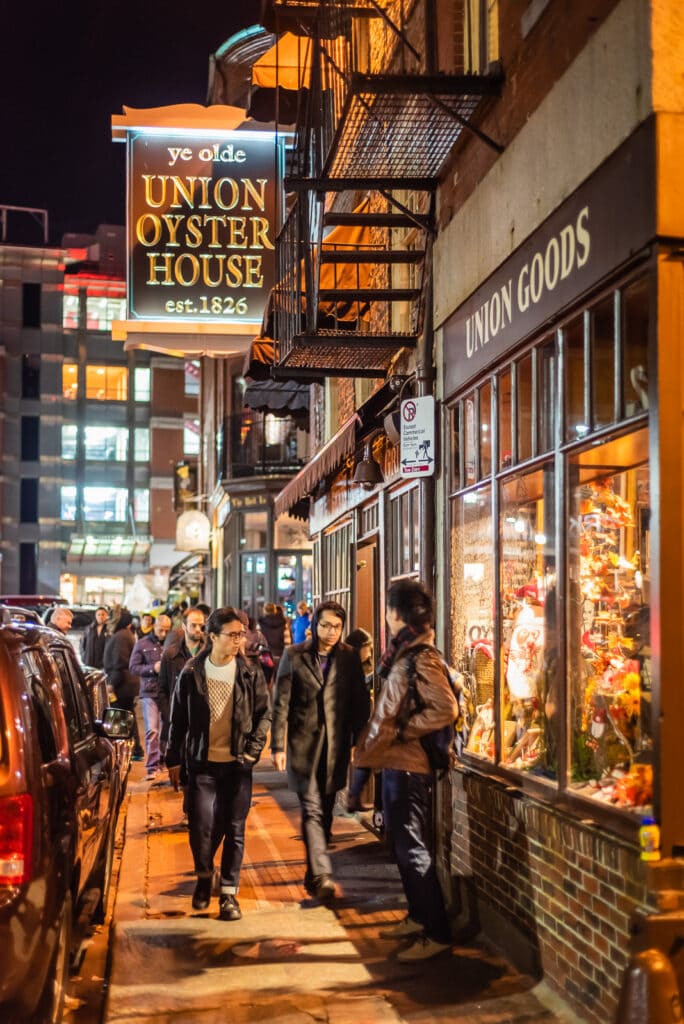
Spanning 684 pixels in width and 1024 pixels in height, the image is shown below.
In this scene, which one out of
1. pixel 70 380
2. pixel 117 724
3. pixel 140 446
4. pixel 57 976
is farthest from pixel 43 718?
pixel 70 380

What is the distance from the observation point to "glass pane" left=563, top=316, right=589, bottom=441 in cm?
634

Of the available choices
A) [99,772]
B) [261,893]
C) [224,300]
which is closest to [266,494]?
[224,300]

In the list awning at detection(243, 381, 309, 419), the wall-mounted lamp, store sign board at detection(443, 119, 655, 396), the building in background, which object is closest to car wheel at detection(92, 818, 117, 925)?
store sign board at detection(443, 119, 655, 396)

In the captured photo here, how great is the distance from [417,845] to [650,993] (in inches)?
104

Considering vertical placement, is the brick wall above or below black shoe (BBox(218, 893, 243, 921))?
above

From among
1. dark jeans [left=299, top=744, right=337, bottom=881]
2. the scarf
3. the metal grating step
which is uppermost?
the metal grating step

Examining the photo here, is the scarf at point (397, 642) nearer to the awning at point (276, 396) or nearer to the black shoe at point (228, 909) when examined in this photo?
the black shoe at point (228, 909)

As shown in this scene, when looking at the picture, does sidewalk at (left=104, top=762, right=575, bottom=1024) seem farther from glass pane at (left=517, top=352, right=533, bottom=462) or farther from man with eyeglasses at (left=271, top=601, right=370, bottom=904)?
glass pane at (left=517, top=352, right=533, bottom=462)

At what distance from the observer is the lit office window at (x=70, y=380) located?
62.5 m

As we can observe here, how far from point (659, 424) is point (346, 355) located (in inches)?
236

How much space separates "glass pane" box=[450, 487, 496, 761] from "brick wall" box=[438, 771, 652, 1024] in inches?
14.6

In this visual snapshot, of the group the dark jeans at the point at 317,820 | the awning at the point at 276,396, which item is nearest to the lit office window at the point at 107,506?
the awning at the point at 276,396

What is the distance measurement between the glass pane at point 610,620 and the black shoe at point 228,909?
2790 mm

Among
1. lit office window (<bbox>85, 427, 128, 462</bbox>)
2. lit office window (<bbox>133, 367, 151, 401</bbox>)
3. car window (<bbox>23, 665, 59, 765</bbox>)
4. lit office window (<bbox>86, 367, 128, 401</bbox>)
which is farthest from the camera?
lit office window (<bbox>86, 367, 128, 401</bbox>)
